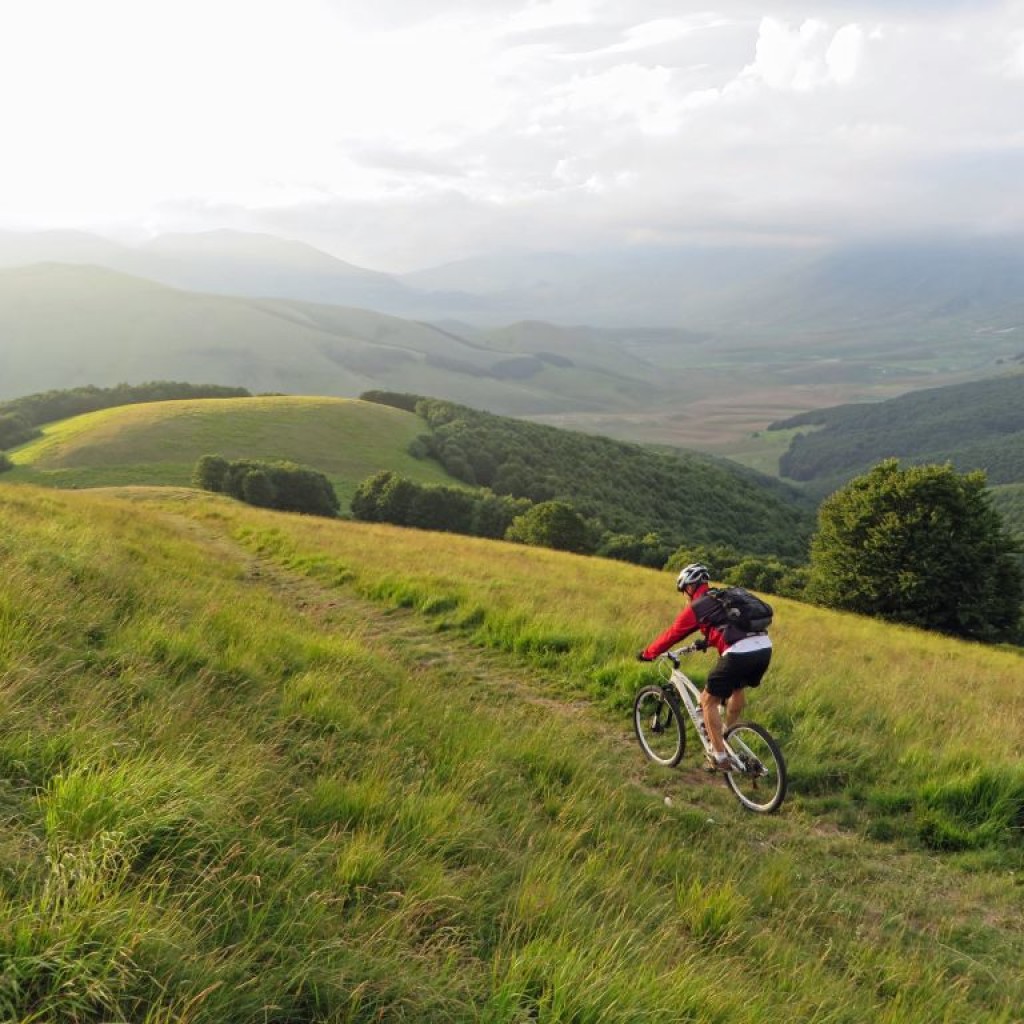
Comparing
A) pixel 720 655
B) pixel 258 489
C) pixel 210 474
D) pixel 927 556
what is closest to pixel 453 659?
pixel 720 655

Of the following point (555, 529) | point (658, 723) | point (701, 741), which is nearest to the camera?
point (701, 741)

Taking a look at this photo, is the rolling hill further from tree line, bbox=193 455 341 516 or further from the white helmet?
the white helmet

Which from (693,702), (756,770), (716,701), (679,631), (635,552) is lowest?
(635,552)

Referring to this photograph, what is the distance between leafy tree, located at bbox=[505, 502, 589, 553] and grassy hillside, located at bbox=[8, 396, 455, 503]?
21.4 metres

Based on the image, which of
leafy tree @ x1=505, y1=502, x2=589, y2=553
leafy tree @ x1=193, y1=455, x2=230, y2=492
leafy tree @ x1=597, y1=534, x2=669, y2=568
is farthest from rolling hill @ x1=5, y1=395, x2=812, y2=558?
leafy tree @ x1=505, y1=502, x2=589, y2=553

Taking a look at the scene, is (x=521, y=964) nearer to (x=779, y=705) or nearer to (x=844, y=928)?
(x=844, y=928)

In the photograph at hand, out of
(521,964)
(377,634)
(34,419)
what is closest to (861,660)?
(377,634)

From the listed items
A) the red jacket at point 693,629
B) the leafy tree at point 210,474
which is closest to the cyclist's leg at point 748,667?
the red jacket at point 693,629

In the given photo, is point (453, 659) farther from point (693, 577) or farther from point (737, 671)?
point (737, 671)

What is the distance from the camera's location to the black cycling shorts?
22.5ft

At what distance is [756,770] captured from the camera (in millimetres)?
6918

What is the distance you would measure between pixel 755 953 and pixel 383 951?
2.43 metres

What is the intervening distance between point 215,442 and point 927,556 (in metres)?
67.8

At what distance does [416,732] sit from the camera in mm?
5988
